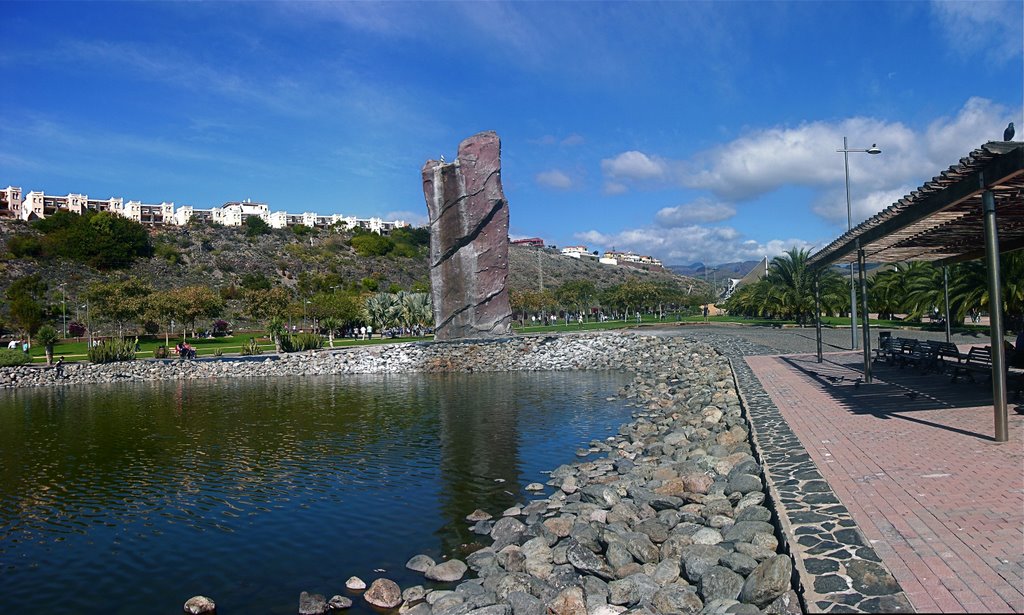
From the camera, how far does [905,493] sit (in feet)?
23.0

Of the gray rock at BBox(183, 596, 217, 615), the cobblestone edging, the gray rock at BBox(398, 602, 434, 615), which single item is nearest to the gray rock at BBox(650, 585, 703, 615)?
the cobblestone edging

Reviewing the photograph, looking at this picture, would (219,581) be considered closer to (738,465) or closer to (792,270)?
(738,465)

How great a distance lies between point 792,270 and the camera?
4484 cm

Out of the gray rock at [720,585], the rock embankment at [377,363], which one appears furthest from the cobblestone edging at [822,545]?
the rock embankment at [377,363]

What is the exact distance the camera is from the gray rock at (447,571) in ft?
26.2

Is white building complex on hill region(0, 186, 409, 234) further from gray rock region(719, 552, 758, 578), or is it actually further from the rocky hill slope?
gray rock region(719, 552, 758, 578)

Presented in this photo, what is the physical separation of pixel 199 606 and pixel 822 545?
255 inches

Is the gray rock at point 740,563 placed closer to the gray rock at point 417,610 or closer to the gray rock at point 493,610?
the gray rock at point 493,610

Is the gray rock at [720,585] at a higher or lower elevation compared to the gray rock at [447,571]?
higher

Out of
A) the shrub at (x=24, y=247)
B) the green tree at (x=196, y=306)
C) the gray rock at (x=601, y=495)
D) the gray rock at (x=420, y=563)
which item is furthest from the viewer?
the shrub at (x=24, y=247)

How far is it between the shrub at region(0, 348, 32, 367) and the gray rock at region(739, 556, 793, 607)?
39585mm

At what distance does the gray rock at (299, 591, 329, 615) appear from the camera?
7.25m

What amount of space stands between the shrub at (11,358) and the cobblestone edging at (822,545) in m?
38.2

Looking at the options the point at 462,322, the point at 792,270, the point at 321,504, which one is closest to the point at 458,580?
the point at 321,504
